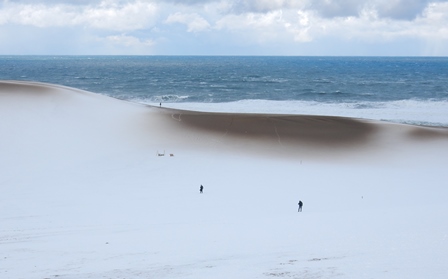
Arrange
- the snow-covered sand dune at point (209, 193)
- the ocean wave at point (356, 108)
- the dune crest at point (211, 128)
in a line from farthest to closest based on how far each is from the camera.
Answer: the ocean wave at point (356, 108)
the dune crest at point (211, 128)
the snow-covered sand dune at point (209, 193)

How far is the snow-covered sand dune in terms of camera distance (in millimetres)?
12984

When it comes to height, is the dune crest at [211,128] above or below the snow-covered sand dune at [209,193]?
above

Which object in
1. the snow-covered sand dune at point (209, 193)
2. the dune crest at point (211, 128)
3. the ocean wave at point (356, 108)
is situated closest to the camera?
the snow-covered sand dune at point (209, 193)

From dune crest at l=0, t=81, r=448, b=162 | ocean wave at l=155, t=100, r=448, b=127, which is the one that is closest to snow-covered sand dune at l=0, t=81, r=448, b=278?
dune crest at l=0, t=81, r=448, b=162

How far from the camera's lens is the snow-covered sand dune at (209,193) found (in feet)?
42.6

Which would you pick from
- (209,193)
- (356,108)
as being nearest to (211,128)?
(209,193)

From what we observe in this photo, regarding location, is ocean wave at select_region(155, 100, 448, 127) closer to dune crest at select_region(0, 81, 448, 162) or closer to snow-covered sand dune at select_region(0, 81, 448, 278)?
snow-covered sand dune at select_region(0, 81, 448, 278)

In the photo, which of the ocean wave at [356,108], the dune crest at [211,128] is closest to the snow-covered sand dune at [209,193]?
the dune crest at [211,128]

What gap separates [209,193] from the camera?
21.9 metres

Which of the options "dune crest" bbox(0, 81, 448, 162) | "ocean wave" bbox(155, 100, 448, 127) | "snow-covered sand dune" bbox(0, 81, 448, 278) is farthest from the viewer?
"ocean wave" bbox(155, 100, 448, 127)

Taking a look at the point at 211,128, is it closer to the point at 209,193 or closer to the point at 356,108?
the point at 209,193

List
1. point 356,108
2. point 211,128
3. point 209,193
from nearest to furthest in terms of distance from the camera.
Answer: point 209,193 → point 211,128 → point 356,108

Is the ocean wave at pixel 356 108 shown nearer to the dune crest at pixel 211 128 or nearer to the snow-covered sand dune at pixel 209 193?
the snow-covered sand dune at pixel 209 193

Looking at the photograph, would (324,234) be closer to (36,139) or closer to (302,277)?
(302,277)
